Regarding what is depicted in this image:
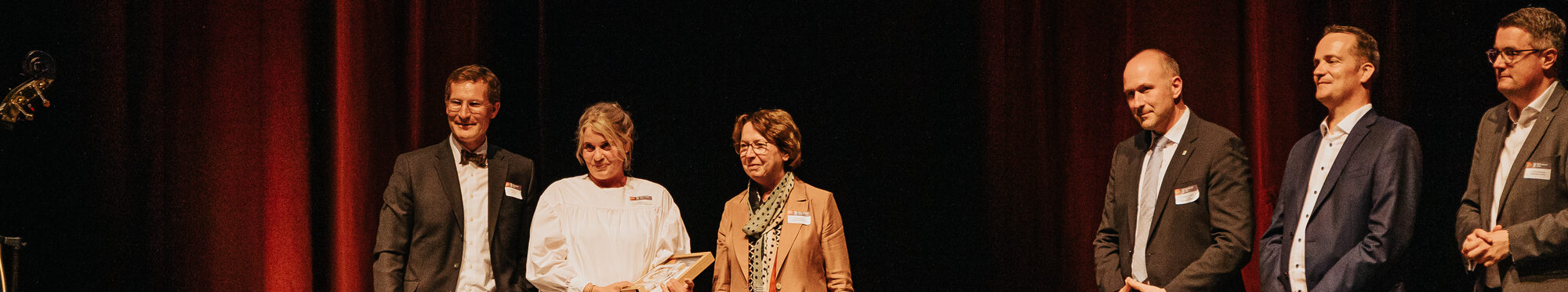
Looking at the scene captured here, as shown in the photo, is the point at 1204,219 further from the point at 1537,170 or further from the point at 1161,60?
the point at 1537,170

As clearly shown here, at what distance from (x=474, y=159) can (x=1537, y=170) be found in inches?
127

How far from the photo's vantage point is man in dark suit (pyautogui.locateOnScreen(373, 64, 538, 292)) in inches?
140

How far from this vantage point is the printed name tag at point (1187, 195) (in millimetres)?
3084

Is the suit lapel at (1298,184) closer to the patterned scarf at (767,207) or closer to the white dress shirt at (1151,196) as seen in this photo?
the white dress shirt at (1151,196)

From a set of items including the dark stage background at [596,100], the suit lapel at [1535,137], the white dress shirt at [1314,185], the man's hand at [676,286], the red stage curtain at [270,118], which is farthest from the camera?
the red stage curtain at [270,118]

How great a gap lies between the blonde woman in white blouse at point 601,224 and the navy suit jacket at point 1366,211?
6.21ft

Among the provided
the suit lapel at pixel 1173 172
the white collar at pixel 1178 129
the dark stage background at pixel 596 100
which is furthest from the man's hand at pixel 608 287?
the white collar at pixel 1178 129

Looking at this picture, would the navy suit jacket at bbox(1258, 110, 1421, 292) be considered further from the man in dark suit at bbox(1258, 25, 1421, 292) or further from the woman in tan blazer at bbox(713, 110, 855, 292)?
the woman in tan blazer at bbox(713, 110, 855, 292)

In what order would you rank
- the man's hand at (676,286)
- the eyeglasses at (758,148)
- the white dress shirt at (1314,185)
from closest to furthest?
1. the white dress shirt at (1314,185)
2. the man's hand at (676,286)
3. the eyeglasses at (758,148)

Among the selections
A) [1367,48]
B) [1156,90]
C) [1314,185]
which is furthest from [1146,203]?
[1367,48]

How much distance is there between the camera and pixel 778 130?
3.62 metres

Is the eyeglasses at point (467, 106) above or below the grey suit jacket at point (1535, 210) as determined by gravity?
above

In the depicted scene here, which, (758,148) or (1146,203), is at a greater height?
(758,148)

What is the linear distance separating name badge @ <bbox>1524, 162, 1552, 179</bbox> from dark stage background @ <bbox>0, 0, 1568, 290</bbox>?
4.24ft
